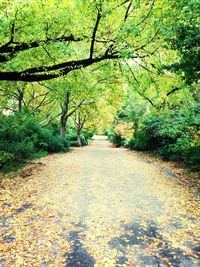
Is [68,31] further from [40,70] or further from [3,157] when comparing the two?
[3,157]

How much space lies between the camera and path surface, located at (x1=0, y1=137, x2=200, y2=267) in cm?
436

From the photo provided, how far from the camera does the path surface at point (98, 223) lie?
14.3 ft

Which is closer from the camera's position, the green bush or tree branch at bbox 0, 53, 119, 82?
tree branch at bbox 0, 53, 119, 82

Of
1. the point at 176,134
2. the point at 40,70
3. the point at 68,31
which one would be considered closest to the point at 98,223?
the point at 40,70

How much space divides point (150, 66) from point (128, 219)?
771cm

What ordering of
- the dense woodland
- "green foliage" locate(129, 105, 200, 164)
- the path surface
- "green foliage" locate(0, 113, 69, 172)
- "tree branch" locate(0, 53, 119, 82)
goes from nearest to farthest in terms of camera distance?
the path surface, the dense woodland, "tree branch" locate(0, 53, 119, 82), "green foliage" locate(129, 105, 200, 164), "green foliage" locate(0, 113, 69, 172)

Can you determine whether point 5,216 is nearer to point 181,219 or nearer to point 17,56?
point 181,219

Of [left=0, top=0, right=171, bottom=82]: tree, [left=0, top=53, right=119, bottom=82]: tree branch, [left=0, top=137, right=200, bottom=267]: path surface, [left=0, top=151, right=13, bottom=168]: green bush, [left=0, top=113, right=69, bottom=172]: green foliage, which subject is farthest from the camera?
[left=0, top=113, right=69, bottom=172]: green foliage

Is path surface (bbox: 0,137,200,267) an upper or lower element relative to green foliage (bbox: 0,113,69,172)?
lower

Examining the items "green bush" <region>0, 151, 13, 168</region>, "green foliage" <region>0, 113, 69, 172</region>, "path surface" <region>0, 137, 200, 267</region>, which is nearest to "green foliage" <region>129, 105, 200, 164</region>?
"path surface" <region>0, 137, 200, 267</region>

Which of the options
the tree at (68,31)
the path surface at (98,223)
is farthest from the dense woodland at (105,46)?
the path surface at (98,223)

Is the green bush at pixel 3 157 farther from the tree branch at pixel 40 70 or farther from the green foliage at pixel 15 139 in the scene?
the tree branch at pixel 40 70

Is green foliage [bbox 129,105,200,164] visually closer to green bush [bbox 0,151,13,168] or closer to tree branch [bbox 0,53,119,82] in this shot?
tree branch [bbox 0,53,119,82]

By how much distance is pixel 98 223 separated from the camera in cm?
580
